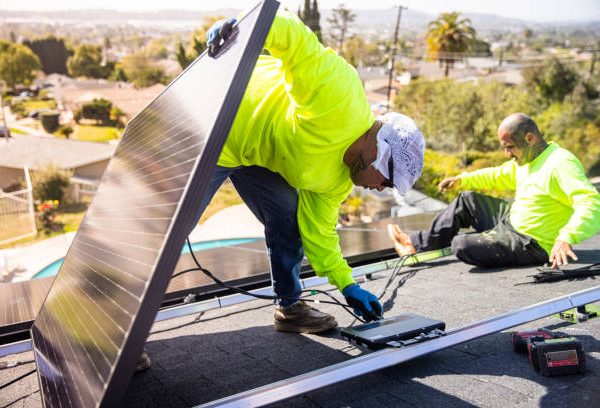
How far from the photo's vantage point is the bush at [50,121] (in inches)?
2323

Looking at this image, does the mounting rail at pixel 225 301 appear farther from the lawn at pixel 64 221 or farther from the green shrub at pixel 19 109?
the green shrub at pixel 19 109

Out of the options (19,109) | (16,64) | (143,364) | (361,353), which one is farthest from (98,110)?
(361,353)

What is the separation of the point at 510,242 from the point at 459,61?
5840 centimetres

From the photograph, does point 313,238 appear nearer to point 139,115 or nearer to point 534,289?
point 139,115

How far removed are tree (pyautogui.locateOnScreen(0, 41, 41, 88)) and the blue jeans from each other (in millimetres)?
73966

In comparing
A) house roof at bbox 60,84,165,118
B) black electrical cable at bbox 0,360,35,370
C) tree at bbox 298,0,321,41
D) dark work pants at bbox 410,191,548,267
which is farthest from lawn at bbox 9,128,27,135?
black electrical cable at bbox 0,360,35,370

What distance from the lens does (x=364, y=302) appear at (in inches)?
103

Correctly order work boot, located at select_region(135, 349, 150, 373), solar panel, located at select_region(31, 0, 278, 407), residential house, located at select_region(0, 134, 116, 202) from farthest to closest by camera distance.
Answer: residential house, located at select_region(0, 134, 116, 202), work boot, located at select_region(135, 349, 150, 373), solar panel, located at select_region(31, 0, 278, 407)

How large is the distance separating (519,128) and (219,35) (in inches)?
112

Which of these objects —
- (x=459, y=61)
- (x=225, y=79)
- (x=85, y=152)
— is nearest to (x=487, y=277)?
(x=225, y=79)

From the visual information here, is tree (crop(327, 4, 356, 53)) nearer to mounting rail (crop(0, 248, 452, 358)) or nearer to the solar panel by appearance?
mounting rail (crop(0, 248, 452, 358))

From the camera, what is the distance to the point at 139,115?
269 centimetres

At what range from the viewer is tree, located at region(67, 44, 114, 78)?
7800 centimetres

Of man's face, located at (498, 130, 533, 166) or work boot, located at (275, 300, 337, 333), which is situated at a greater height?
man's face, located at (498, 130, 533, 166)
